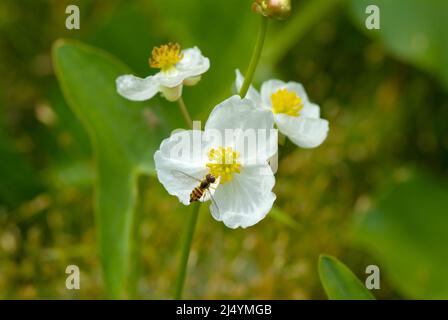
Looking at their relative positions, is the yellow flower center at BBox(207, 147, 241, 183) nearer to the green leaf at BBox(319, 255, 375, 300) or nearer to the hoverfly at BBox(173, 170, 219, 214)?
the hoverfly at BBox(173, 170, 219, 214)

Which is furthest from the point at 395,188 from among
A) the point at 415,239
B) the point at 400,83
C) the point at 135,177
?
the point at 135,177

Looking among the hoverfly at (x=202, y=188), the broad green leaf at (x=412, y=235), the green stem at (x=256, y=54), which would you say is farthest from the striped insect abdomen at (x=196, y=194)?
the broad green leaf at (x=412, y=235)

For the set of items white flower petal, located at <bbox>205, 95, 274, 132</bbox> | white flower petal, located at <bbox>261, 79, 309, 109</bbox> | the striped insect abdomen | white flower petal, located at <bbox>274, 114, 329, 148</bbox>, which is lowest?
the striped insect abdomen

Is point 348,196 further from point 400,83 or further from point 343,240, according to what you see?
point 400,83

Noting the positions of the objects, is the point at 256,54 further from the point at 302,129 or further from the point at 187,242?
the point at 187,242

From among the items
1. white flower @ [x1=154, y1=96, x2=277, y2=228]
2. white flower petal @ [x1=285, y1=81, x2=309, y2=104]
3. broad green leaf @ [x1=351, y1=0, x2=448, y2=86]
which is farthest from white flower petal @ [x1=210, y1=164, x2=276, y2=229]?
broad green leaf @ [x1=351, y1=0, x2=448, y2=86]

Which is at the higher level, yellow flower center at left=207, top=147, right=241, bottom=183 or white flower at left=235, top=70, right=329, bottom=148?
white flower at left=235, top=70, right=329, bottom=148

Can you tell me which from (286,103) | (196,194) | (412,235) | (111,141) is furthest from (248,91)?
(412,235)
